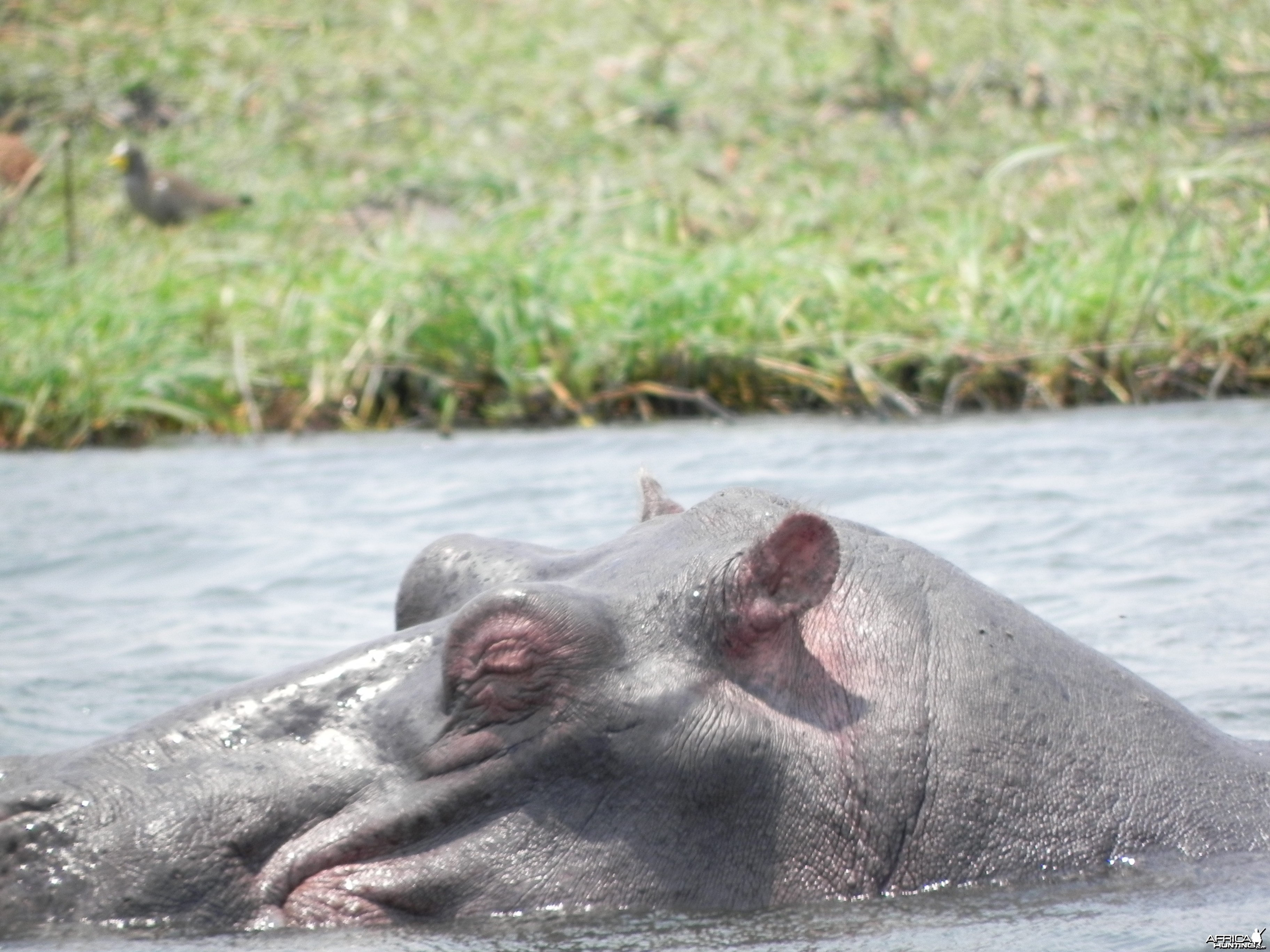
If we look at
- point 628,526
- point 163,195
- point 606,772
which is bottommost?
point 628,526

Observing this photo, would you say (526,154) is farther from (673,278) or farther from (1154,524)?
(1154,524)

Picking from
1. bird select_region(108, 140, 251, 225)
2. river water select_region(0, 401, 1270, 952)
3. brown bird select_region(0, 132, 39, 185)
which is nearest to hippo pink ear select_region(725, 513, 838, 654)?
river water select_region(0, 401, 1270, 952)

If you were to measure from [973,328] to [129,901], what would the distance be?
732cm

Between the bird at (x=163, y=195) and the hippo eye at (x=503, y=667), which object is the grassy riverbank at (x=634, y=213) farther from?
the hippo eye at (x=503, y=667)

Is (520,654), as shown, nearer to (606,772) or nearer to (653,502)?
(606,772)

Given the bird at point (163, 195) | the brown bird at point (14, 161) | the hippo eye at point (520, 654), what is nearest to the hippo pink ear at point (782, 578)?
the hippo eye at point (520, 654)

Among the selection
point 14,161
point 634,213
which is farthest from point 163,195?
point 634,213

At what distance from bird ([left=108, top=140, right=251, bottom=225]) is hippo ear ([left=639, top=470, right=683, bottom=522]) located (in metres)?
12.2

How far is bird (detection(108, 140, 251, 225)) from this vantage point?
15055 millimetres

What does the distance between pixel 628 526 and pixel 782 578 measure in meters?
4.10

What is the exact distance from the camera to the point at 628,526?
702 cm

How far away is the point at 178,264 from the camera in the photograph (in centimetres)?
1321

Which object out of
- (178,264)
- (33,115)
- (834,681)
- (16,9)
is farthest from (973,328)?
(16,9)

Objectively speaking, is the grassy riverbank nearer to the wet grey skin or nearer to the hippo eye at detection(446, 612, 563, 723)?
the wet grey skin
